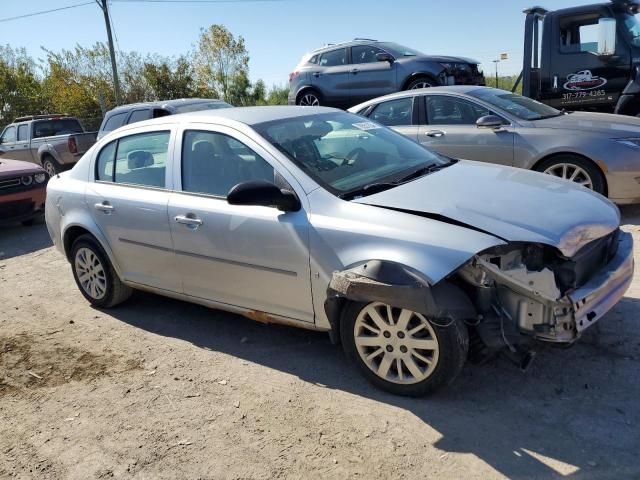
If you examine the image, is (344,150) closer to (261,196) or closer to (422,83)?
(261,196)

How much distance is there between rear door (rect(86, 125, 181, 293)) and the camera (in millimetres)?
4203

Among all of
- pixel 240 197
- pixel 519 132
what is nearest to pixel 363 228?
pixel 240 197

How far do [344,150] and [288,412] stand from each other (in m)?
1.82

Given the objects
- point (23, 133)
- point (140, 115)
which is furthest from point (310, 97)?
point (23, 133)

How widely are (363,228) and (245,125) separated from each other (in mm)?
1258

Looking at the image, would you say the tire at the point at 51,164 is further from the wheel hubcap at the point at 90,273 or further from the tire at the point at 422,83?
the wheel hubcap at the point at 90,273

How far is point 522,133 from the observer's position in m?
6.48

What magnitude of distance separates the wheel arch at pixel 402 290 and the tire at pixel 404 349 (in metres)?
0.10

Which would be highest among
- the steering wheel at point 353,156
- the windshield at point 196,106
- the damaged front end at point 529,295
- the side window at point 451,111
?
Result: the windshield at point 196,106

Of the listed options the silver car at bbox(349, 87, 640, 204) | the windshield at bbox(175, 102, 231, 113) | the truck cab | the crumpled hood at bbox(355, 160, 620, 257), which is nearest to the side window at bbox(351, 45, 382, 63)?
the windshield at bbox(175, 102, 231, 113)

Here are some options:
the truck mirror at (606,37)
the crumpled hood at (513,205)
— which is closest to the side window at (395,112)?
the truck mirror at (606,37)

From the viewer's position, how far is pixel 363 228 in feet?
10.5

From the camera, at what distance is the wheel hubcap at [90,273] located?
4953 millimetres

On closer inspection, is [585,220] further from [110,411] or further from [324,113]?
[110,411]
